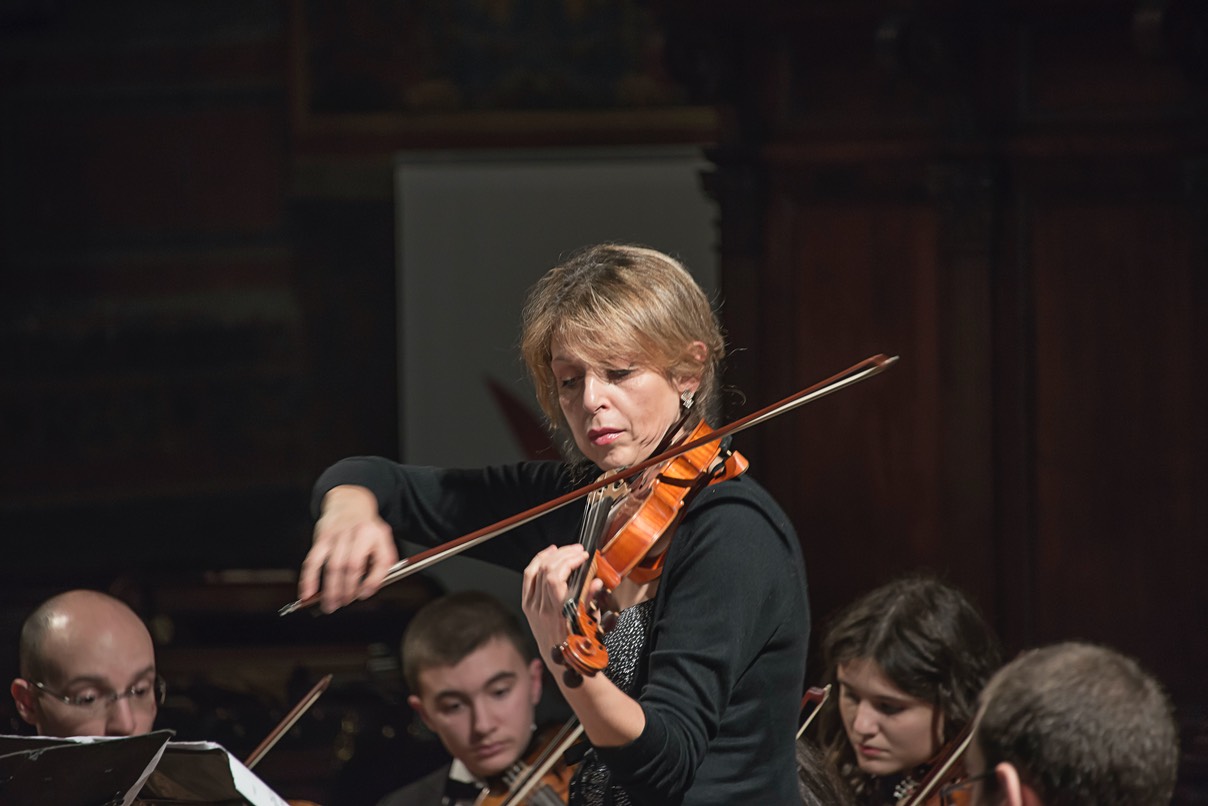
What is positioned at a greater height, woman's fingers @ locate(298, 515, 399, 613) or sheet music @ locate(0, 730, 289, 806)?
woman's fingers @ locate(298, 515, 399, 613)

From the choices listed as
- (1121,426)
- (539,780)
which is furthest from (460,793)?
(1121,426)

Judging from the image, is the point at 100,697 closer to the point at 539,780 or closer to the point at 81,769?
the point at 539,780

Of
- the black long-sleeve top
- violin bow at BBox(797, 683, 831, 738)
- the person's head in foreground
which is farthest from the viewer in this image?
violin bow at BBox(797, 683, 831, 738)

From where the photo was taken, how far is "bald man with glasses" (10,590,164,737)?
277 centimetres

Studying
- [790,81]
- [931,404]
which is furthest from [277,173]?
[931,404]

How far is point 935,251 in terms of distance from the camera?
4.18 m

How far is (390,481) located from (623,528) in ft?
1.39

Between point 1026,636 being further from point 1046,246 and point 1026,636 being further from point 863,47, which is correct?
point 863,47

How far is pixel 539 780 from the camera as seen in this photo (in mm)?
2879

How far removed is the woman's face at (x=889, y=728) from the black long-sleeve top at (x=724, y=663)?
979 millimetres

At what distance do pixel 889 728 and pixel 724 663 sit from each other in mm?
1218

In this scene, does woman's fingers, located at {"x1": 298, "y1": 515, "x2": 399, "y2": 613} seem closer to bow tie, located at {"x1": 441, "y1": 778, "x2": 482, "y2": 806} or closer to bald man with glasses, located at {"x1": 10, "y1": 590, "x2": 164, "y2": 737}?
bald man with glasses, located at {"x1": 10, "y1": 590, "x2": 164, "y2": 737}

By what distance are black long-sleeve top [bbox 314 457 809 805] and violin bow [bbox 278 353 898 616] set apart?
0.06 meters

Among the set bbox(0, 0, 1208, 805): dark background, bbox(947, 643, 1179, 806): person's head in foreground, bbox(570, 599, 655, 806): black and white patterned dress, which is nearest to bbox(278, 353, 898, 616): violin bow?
bbox(570, 599, 655, 806): black and white patterned dress
